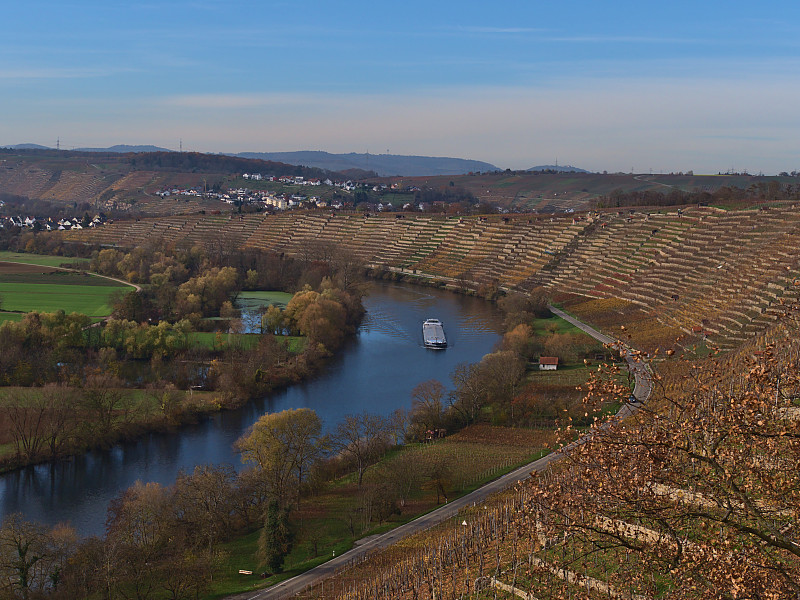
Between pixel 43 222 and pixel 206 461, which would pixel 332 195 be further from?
pixel 206 461

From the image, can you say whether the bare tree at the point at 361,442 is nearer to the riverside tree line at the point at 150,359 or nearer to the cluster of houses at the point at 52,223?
the riverside tree line at the point at 150,359

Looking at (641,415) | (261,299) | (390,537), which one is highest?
(641,415)

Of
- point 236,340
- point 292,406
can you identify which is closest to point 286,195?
point 236,340

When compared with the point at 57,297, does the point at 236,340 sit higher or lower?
higher

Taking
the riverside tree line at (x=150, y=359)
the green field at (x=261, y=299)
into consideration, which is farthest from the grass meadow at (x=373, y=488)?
the green field at (x=261, y=299)

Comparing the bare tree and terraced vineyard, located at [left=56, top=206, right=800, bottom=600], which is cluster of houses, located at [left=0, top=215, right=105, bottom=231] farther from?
the bare tree

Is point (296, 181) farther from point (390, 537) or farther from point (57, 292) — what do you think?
point (390, 537)
